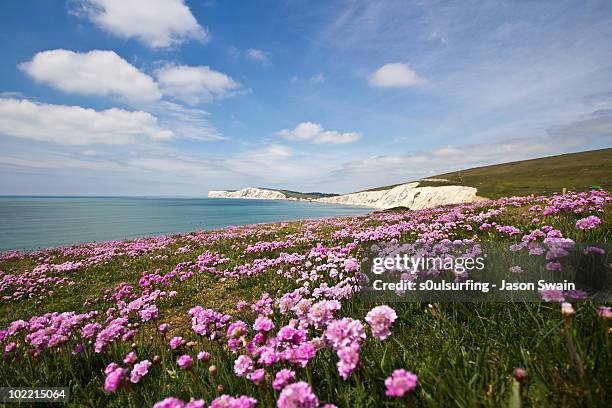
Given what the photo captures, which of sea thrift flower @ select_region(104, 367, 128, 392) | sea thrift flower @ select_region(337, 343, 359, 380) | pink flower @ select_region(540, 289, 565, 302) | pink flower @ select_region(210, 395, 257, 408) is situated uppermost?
pink flower @ select_region(540, 289, 565, 302)

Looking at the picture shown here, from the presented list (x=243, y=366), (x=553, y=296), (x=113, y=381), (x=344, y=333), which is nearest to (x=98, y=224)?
(x=113, y=381)

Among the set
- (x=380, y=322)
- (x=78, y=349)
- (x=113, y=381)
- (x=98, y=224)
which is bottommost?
(x=98, y=224)

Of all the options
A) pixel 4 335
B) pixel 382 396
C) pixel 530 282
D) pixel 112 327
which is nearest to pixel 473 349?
pixel 382 396

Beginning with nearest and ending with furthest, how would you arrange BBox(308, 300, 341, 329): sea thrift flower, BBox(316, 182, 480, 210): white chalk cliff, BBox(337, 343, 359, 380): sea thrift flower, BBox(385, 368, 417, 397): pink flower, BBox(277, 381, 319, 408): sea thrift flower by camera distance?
BBox(385, 368, 417, 397): pink flower < BBox(277, 381, 319, 408): sea thrift flower < BBox(337, 343, 359, 380): sea thrift flower < BBox(308, 300, 341, 329): sea thrift flower < BBox(316, 182, 480, 210): white chalk cliff

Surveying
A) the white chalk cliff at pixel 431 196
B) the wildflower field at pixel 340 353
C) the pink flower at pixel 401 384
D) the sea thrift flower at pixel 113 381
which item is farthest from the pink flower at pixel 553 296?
the white chalk cliff at pixel 431 196

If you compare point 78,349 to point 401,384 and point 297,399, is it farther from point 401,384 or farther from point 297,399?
point 401,384

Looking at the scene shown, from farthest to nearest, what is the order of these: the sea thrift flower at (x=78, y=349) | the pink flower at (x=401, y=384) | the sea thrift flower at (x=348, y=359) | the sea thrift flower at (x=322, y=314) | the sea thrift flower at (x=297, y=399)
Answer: the sea thrift flower at (x=78, y=349), the sea thrift flower at (x=322, y=314), the sea thrift flower at (x=348, y=359), the sea thrift flower at (x=297, y=399), the pink flower at (x=401, y=384)

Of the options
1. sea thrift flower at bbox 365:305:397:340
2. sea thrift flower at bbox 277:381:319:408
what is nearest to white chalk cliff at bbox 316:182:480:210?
sea thrift flower at bbox 365:305:397:340

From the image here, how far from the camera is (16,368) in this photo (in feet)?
12.3

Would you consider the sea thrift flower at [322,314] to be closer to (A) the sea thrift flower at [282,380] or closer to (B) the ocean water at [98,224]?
(A) the sea thrift flower at [282,380]

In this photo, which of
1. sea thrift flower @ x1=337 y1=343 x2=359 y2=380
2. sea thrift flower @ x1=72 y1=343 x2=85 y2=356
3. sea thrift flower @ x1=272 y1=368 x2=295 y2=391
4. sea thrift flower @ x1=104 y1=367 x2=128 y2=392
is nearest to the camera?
sea thrift flower @ x1=337 y1=343 x2=359 y2=380

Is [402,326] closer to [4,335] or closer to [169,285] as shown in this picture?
[4,335]

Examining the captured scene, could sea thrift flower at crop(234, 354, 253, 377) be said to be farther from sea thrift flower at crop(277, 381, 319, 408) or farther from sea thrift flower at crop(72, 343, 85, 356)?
sea thrift flower at crop(72, 343, 85, 356)

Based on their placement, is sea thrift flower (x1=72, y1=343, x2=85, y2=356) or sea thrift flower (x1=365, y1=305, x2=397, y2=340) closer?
sea thrift flower (x1=365, y1=305, x2=397, y2=340)
